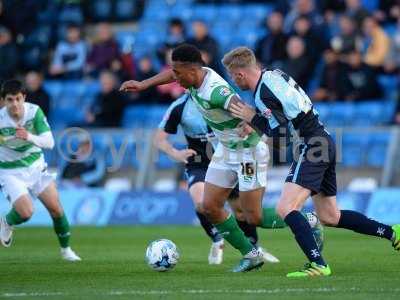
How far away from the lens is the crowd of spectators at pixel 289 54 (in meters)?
21.2

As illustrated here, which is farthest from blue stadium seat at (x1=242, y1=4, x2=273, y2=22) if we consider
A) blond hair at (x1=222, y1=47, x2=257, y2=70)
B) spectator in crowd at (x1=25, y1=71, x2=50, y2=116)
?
blond hair at (x1=222, y1=47, x2=257, y2=70)

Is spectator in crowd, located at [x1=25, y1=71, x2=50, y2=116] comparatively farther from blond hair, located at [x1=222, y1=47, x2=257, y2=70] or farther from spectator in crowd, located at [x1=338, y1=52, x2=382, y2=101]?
blond hair, located at [x1=222, y1=47, x2=257, y2=70]

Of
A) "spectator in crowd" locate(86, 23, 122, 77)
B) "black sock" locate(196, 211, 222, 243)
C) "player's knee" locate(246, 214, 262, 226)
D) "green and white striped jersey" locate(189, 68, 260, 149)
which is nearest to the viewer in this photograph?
"green and white striped jersey" locate(189, 68, 260, 149)

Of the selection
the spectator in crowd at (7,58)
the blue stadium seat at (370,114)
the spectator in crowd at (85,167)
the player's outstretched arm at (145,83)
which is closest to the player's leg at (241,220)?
the player's outstretched arm at (145,83)

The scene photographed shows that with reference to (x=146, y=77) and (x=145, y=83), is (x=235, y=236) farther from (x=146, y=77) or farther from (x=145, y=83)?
(x=146, y=77)

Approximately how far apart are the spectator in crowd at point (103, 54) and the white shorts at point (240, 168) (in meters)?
12.0

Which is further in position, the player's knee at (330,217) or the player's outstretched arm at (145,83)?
the player's outstretched arm at (145,83)

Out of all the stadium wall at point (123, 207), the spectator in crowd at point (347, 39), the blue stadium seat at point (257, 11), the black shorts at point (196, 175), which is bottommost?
the stadium wall at point (123, 207)

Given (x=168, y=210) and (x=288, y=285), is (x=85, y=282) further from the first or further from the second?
(x=168, y=210)

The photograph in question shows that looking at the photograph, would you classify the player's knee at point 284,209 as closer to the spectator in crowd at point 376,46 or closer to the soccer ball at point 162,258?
the soccer ball at point 162,258

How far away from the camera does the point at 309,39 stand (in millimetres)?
21656

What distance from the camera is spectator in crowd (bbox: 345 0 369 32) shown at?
2173 centimetres

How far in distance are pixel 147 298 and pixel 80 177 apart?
40.7 ft

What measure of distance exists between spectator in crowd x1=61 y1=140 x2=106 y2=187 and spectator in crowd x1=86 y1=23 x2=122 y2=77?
2786mm
